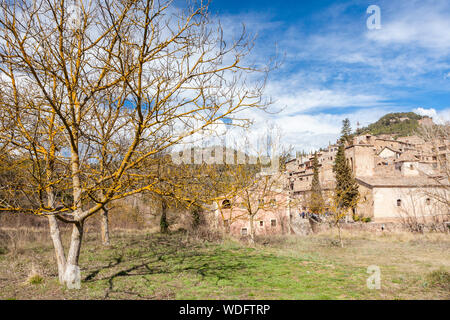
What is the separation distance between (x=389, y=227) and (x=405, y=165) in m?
20.6

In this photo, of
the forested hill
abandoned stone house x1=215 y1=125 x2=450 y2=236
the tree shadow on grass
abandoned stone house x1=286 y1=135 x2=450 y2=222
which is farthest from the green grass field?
the forested hill

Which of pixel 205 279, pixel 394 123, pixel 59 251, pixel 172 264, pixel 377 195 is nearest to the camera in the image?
pixel 59 251

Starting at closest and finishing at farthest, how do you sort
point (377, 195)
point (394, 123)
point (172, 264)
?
1. point (172, 264)
2. point (377, 195)
3. point (394, 123)

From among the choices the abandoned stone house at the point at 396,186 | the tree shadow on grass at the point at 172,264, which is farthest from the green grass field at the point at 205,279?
the abandoned stone house at the point at 396,186

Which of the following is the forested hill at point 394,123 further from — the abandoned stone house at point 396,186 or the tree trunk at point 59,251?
the tree trunk at point 59,251

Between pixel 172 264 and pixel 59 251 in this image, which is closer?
pixel 59 251

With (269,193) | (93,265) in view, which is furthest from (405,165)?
(93,265)

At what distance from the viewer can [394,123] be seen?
119 m

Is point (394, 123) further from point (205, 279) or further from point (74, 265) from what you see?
point (74, 265)

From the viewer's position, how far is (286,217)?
2614 cm

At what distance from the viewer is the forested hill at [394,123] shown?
104 meters

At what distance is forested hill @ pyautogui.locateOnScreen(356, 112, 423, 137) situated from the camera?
4112 inches

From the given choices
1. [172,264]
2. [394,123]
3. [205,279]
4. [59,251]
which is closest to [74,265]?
[59,251]
